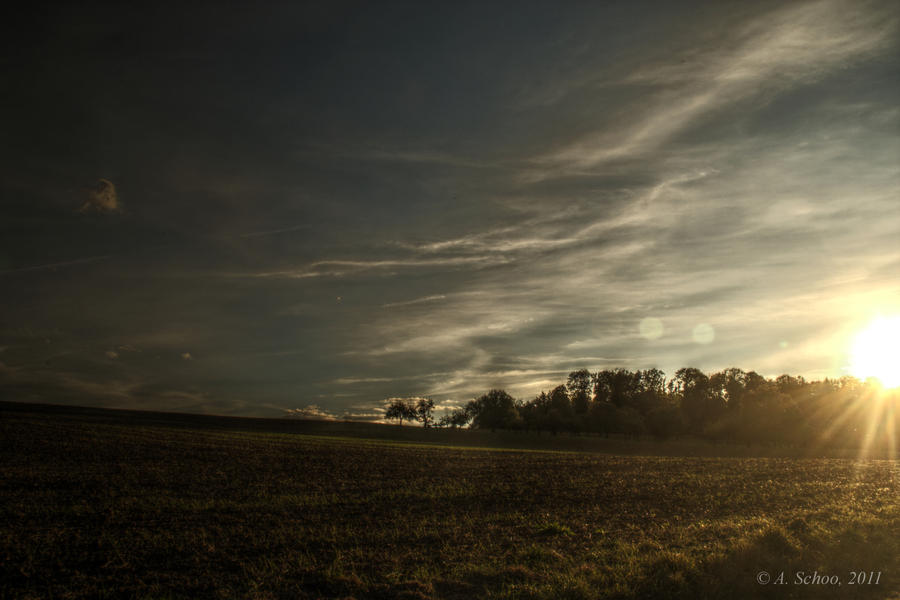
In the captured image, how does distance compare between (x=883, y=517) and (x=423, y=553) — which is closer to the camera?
(x=423, y=553)

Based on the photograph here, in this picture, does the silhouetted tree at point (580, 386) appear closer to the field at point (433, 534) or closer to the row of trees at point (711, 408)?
the row of trees at point (711, 408)

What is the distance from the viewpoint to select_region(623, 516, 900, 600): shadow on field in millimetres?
11383

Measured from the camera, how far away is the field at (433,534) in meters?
12.4

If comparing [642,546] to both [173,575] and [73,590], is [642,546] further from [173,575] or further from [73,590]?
[73,590]

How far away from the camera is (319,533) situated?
18.4 meters

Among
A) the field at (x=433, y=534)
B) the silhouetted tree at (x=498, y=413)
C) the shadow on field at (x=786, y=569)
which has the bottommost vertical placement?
the silhouetted tree at (x=498, y=413)

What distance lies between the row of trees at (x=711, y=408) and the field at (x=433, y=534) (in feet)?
239

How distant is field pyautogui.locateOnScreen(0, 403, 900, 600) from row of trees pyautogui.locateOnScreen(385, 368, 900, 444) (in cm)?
7276

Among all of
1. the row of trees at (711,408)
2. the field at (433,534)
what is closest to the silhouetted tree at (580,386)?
the row of trees at (711,408)

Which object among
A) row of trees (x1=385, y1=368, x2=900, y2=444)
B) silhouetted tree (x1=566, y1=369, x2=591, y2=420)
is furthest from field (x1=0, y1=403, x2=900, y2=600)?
silhouetted tree (x1=566, y1=369, x2=591, y2=420)

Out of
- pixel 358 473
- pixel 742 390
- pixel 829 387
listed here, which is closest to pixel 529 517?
pixel 358 473

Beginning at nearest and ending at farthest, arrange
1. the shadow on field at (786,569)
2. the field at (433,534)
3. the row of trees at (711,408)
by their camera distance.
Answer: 1. the shadow on field at (786,569)
2. the field at (433,534)
3. the row of trees at (711,408)

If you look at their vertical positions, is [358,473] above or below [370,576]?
below

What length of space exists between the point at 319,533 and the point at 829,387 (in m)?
130
